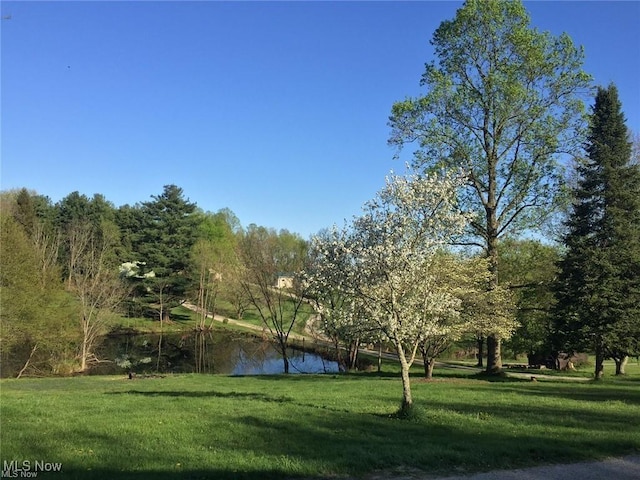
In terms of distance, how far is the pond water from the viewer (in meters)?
35.4

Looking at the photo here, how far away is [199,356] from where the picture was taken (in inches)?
1662

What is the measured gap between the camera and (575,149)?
25.0m

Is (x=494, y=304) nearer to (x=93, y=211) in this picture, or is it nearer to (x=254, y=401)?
(x=254, y=401)

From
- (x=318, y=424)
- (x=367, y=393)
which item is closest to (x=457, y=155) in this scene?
(x=367, y=393)

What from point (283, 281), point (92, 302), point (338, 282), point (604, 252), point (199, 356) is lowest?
point (199, 356)

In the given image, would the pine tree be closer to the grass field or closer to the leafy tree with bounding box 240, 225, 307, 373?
the grass field

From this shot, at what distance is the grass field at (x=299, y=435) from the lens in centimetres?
677

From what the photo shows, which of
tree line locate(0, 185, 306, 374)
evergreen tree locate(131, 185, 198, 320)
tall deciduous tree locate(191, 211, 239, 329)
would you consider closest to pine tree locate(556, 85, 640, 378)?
tree line locate(0, 185, 306, 374)

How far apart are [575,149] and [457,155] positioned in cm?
567

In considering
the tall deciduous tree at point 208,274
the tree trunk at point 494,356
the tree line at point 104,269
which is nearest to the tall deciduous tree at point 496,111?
the tree trunk at point 494,356

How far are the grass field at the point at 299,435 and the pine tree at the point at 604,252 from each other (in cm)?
854

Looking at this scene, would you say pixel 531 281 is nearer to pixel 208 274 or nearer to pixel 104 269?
pixel 104 269

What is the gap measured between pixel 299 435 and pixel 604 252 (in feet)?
61.9

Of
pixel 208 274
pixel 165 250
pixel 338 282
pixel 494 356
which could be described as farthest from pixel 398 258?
pixel 165 250
